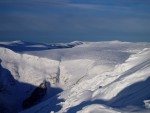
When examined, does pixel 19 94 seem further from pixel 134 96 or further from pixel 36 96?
pixel 134 96

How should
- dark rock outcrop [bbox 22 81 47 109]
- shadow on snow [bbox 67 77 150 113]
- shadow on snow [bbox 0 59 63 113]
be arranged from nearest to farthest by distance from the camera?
1. shadow on snow [bbox 67 77 150 113]
2. shadow on snow [bbox 0 59 63 113]
3. dark rock outcrop [bbox 22 81 47 109]

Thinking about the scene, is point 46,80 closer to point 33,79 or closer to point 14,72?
point 33,79

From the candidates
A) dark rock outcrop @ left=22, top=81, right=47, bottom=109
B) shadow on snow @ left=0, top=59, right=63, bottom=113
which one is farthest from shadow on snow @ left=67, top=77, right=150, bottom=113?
dark rock outcrop @ left=22, top=81, right=47, bottom=109

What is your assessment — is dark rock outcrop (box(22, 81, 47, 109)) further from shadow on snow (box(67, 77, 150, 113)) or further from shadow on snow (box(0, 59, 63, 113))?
shadow on snow (box(67, 77, 150, 113))

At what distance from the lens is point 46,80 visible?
3228 inches

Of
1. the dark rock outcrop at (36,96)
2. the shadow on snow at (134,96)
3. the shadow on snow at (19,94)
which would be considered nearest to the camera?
the shadow on snow at (134,96)

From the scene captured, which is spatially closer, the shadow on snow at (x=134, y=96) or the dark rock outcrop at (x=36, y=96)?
the shadow on snow at (x=134, y=96)

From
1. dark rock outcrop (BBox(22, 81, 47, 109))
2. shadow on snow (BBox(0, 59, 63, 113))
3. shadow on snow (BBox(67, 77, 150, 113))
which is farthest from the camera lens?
dark rock outcrop (BBox(22, 81, 47, 109))

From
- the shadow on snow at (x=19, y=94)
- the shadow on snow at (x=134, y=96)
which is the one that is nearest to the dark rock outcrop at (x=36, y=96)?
the shadow on snow at (x=19, y=94)

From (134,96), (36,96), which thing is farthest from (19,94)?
(134,96)

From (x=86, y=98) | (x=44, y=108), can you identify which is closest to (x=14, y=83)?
(x=44, y=108)

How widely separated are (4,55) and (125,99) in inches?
2773

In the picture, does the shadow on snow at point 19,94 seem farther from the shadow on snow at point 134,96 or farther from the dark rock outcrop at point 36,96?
the shadow on snow at point 134,96

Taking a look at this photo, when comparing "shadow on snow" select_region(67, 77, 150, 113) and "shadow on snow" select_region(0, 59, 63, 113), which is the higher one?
"shadow on snow" select_region(67, 77, 150, 113)
